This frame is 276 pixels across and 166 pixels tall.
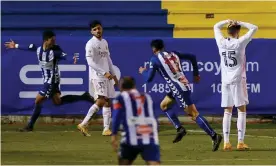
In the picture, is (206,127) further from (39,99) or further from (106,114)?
(39,99)

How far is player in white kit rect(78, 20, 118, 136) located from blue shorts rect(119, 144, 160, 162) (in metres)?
7.24

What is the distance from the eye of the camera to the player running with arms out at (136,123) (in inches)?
408

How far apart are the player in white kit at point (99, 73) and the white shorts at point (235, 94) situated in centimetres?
282

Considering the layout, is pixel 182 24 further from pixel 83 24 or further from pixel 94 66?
pixel 94 66

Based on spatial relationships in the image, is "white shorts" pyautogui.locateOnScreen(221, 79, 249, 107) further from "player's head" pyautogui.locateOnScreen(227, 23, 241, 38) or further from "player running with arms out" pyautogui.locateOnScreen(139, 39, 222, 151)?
"player's head" pyautogui.locateOnScreen(227, 23, 241, 38)

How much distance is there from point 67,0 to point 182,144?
848 cm

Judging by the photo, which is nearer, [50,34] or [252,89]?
[50,34]

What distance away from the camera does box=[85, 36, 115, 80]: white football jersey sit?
58.5ft

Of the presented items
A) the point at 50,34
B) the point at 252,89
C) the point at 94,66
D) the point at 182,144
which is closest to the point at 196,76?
the point at 182,144

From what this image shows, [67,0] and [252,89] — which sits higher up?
[67,0]

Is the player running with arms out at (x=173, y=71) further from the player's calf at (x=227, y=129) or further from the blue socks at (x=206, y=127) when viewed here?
the player's calf at (x=227, y=129)

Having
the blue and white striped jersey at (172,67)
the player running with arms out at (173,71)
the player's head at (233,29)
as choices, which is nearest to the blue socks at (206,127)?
the player running with arms out at (173,71)

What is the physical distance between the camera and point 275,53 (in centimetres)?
2114

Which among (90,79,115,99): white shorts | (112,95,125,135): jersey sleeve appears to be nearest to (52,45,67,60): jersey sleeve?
(90,79,115,99): white shorts
